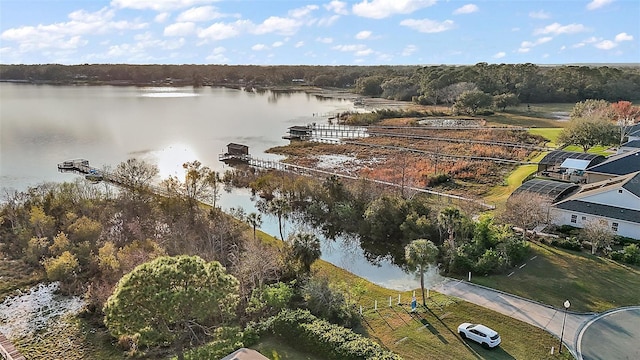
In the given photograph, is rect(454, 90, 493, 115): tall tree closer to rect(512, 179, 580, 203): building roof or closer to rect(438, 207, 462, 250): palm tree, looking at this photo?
rect(512, 179, 580, 203): building roof

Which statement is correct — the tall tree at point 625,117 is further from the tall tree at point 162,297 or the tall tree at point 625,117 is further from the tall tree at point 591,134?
the tall tree at point 162,297

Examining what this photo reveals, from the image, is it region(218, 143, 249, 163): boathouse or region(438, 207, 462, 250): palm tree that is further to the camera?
region(218, 143, 249, 163): boathouse

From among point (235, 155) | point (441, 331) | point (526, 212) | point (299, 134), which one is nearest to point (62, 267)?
point (441, 331)

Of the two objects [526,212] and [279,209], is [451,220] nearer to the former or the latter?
[526,212]

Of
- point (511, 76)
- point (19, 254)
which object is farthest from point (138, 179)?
point (511, 76)

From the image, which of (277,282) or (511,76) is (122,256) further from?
(511,76)

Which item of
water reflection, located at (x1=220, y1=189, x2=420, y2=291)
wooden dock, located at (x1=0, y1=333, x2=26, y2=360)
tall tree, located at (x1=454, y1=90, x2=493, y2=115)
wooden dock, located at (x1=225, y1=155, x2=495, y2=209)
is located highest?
tall tree, located at (x1=454, y1=90, x2=493, y2=115)

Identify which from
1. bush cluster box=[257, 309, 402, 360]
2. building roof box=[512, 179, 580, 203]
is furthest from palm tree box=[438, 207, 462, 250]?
bush cluster box=[257, 309, 402, 360]
